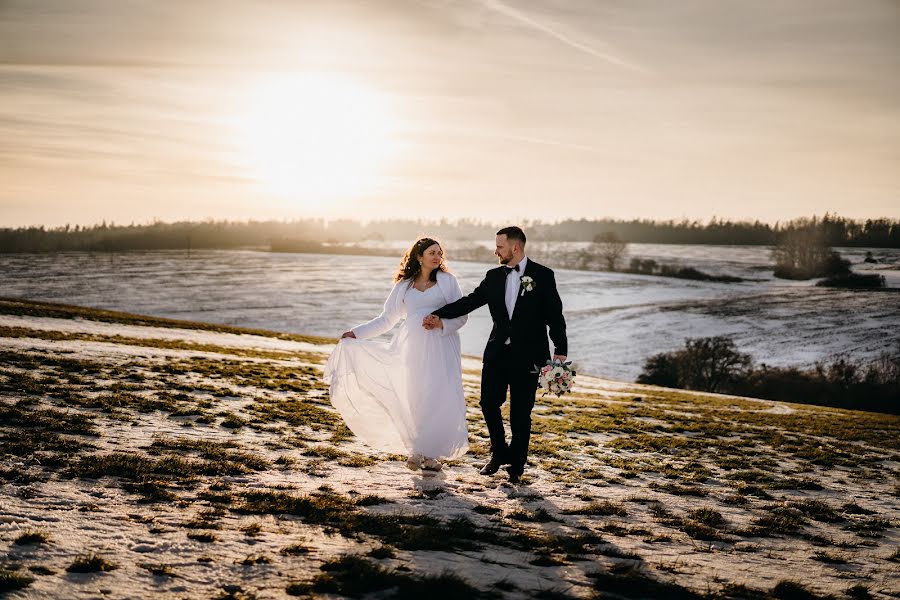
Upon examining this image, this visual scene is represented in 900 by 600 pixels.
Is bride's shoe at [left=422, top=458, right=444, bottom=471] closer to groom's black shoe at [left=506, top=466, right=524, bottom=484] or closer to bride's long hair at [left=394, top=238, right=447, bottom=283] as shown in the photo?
groom's black shoe at [left=506, top=466, right=524, bottom=484]

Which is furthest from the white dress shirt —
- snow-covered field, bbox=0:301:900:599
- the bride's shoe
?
snow-covered field, bbox=0:301:900:599

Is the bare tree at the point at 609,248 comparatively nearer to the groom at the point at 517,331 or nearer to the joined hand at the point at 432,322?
the groom at the point at 517,331

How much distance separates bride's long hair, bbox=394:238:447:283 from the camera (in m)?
9.55

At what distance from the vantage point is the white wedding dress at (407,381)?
367 inches

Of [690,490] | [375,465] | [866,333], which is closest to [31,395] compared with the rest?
[375,465]

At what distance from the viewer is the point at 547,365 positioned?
8859mm

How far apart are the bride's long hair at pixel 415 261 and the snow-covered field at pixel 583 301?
5560cm

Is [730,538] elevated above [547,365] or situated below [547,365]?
below

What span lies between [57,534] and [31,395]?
8.11m

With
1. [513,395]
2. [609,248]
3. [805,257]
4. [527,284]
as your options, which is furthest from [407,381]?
[805,257]

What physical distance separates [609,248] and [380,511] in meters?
128

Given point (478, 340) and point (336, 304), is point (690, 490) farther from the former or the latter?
point (336, 304)

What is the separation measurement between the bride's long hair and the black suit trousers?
172 centimetres

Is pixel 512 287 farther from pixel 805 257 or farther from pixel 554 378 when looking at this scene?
pixel 805 257
